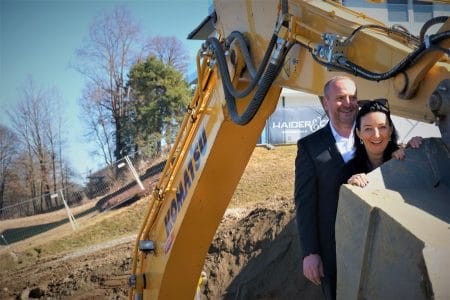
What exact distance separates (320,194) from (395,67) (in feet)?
3.96

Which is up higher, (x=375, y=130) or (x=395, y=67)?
(x=395, y=67)

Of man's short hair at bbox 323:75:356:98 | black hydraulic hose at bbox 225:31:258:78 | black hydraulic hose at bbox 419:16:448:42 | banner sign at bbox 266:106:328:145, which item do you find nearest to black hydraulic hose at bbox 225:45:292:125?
black hydraulic hose at bbox 225:31:258:78

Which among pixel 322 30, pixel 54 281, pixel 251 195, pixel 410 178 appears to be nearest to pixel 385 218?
pixel 410 178

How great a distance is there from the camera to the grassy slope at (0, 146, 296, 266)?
13703 mm

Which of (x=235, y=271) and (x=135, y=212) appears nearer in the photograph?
(x=235, y=271)

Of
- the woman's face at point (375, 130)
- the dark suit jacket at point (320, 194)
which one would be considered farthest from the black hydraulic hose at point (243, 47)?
the woman's face at point (375, 130)

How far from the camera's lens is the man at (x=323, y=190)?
113 inches

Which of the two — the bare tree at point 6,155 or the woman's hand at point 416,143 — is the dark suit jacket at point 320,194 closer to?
the woman's hand at point 416,143

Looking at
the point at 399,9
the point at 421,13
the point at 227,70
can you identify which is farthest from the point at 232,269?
the point at 421,13

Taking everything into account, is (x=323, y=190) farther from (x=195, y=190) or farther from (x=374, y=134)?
(x=195, y=190)

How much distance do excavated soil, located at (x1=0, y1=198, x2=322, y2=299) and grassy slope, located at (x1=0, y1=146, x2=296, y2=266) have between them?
160 inches

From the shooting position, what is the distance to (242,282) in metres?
7.07

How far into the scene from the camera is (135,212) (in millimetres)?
16141

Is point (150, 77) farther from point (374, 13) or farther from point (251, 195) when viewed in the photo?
point (251, 195)
